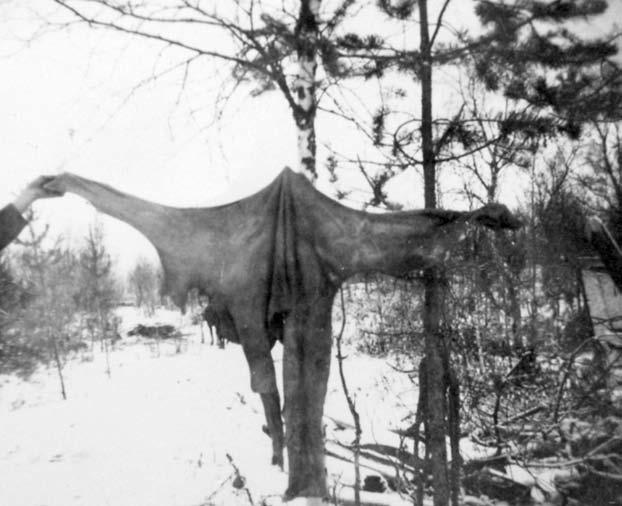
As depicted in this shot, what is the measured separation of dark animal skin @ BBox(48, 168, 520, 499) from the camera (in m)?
2.81

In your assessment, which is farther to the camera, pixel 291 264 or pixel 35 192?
pixel 291 264

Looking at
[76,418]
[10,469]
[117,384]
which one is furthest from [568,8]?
[117,384]

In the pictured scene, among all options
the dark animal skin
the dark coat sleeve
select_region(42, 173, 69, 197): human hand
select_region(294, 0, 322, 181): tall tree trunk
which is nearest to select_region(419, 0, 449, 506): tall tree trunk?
the dark animal skin

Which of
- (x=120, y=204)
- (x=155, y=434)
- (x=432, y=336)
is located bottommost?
(x=155, y=434)

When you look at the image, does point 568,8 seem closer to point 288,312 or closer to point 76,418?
point 288,312

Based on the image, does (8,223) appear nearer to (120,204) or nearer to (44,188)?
(44,188)

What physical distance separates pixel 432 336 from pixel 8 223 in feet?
9.24

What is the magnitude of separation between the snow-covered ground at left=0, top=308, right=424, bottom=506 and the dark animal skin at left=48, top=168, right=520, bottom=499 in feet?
4.11

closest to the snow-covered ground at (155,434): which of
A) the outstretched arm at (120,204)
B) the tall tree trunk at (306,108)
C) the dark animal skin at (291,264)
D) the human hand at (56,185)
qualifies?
the dark animal skin at (291,264)

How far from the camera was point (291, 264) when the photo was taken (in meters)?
2.86

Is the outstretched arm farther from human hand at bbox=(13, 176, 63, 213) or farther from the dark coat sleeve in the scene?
the dark coat sleeve

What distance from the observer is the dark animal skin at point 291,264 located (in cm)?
281

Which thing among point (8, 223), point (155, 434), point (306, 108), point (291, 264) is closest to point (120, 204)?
point (8, 223)

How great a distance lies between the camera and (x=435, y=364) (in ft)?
10.5
